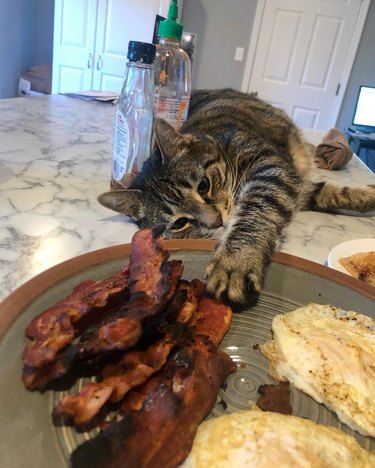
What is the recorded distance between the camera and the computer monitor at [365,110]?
4.28 meters

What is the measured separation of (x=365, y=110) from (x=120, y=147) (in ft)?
13.4

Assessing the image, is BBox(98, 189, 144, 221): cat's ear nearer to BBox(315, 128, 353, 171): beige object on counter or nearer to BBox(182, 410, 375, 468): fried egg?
BBox(182, 410, 375, 468): fried egg

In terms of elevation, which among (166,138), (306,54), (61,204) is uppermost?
(306,54)

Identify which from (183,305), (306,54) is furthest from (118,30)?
(183,305)

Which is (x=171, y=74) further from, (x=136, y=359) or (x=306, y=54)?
(x=306, y=54)

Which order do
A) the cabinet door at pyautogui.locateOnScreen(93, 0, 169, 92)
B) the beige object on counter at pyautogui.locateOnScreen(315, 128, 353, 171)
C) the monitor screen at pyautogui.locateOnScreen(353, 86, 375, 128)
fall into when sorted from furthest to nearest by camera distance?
the monitor screen at pyautogui.locateOnScreen(353, 86, 375, 128) → the cabinet door at pyautogui.locateOnScreen(93, 0, 169, 92) → the beige object on counter at pyautogui.locateOnScreen(315, 128, 353, 171)

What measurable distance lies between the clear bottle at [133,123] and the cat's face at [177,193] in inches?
1.5

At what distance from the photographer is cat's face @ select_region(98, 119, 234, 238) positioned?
1.03 m

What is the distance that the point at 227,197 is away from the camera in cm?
110

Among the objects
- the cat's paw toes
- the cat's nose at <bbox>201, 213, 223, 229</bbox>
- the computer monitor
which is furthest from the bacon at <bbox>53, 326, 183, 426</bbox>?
the computer monitor

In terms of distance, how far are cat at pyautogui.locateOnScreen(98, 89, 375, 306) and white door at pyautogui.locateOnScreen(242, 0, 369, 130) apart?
3.54 metres

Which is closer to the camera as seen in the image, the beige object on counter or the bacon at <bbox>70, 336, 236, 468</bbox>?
the bacon at <bbox>70, 336, 236, 468</bbox>

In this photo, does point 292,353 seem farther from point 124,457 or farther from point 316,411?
point 124,457

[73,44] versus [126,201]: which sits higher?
[73,44]
